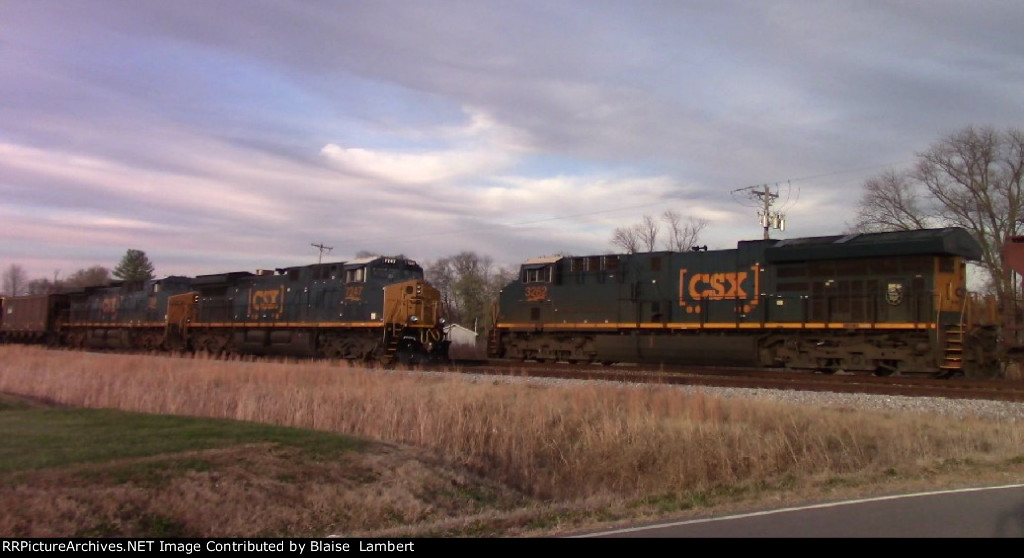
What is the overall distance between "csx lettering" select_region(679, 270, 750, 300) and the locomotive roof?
3.92 feet

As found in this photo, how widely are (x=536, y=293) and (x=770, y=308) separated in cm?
900

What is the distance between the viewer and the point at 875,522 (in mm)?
6488

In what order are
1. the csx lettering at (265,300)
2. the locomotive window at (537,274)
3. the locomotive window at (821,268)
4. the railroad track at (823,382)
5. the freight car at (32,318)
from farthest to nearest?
the freight car at (32,318), the csx lettering at (265,300), the locomotive window at (537,274), the locomotive window at (821,268), the railroad track at (823,382)

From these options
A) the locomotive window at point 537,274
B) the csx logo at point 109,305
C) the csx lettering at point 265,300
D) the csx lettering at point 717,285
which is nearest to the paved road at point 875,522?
the csx lettering at point 717,285

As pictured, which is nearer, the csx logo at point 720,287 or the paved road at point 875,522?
the paved road at point 875,522

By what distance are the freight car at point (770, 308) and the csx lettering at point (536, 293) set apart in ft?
0.13

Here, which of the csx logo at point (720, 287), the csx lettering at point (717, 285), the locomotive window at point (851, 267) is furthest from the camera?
the csx lettering at point (717, 285)

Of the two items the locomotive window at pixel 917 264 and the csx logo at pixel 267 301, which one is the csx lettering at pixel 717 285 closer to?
the locomotive window at pixel 917 264

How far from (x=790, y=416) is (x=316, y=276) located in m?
21.9

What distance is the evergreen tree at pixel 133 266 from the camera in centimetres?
9944

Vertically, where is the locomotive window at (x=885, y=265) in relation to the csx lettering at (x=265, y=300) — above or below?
above

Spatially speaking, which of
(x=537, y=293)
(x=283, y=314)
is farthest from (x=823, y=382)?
(x=283, y=314)

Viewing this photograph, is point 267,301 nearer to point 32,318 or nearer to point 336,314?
point 336,314

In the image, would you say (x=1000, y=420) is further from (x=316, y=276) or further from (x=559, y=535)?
(x=316, y=276)
